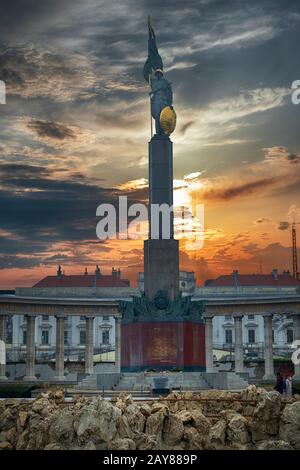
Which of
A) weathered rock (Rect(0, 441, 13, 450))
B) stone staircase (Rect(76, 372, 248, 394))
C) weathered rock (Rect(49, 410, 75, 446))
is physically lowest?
weathered rock (Rect(0, 441, 13, 450))

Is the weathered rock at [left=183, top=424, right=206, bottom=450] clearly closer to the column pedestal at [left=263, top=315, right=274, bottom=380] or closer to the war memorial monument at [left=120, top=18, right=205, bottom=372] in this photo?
the war memorial monument at [left=120, top=18, right=205, bottom=372]

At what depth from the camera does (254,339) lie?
11781 centimetres

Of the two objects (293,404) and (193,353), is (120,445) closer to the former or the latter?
(293,404)

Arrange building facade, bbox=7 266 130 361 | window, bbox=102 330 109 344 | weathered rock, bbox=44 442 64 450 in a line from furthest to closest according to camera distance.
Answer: window, bbox=102 330 109 344 → building facade, bbox=7 266 130 361 → weathered rock, bbox=44 442 64 450

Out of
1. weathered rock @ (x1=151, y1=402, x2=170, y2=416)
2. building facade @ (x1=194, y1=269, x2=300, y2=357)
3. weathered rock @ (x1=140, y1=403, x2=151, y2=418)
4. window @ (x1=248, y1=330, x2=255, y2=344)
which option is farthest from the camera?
window @ (x1=248, y1=330, x2=255, y2=344)

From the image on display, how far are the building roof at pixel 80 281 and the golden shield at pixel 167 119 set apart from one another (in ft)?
196

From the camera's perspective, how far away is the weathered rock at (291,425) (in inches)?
1233

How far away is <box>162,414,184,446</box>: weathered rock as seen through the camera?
31.4 meters

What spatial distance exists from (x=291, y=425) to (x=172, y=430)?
4.79 meters

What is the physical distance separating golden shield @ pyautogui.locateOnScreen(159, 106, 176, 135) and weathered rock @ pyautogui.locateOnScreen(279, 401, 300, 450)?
3584 cm

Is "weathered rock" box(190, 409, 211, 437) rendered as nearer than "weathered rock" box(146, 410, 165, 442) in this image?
No

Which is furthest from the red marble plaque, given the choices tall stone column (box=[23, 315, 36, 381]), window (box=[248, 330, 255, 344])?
window (box=[248, 330, 255, 344])

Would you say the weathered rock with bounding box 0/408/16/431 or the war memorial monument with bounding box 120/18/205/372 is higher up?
the war memorial monument with bounding box 120/18/205/372

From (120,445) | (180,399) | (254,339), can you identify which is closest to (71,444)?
(120,445)
